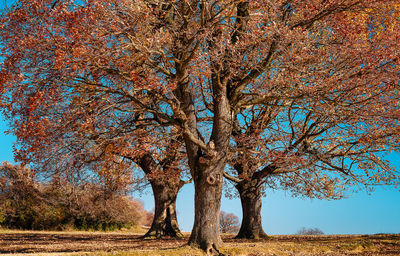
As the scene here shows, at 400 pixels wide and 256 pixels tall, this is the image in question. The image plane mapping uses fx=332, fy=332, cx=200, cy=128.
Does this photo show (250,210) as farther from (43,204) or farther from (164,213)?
(43,204)

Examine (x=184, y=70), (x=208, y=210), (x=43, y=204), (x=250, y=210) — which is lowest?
(x=208, y=210)

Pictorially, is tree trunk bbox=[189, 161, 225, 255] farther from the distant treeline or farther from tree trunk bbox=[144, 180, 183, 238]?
the distant treeline

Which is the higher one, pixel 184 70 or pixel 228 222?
pixel 184 70

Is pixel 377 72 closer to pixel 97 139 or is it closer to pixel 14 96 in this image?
pixel 97 139

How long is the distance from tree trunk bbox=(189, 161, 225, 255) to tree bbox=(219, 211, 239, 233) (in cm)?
4043

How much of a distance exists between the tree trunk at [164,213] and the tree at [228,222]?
31.7m

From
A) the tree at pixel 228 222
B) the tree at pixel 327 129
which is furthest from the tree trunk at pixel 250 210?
the tree at pixel 228 222

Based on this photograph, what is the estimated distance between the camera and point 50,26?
33.2 feet

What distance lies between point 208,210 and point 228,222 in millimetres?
43478

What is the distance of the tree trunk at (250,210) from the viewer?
59.0 feet

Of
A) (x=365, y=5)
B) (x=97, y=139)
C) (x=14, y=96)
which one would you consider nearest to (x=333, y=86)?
(x=365, y=5)

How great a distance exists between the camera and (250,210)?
18.2 metres

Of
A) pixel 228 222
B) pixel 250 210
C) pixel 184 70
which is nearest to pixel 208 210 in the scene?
pixel 184 70

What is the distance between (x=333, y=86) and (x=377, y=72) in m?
1.79
